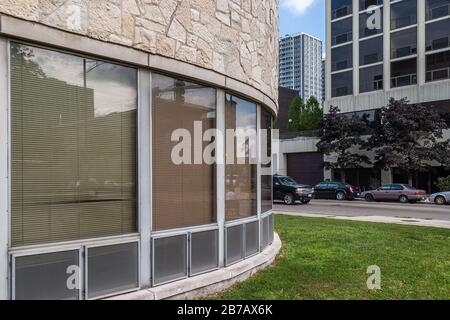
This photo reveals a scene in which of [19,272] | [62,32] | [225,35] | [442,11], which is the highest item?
[442,11]

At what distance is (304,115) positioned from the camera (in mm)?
54469

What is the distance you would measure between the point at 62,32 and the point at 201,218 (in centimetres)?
294

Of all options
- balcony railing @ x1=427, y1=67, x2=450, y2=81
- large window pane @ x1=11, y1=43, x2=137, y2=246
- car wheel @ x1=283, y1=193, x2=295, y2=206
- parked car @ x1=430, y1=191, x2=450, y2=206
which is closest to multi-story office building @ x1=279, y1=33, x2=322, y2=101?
balcony railing @ x1=427, y1=67, x2=450, y2=81

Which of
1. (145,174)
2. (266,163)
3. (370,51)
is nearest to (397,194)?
(370,51)

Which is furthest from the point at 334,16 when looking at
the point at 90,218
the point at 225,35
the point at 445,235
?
the point at 90,218

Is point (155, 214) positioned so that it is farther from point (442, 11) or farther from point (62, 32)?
point (442, 11)

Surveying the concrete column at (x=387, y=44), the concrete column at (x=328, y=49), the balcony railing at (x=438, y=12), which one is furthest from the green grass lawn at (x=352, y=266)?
the concrete column at (x=328, y=49)

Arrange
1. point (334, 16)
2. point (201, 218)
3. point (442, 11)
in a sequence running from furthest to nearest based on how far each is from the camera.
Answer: point (334, 16), point (442, 11), point (201, 218)

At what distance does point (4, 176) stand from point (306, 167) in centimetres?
3898

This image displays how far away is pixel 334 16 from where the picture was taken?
42.4m

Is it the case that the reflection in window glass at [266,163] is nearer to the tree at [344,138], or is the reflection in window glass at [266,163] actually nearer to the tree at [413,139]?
the tree at [413,139]

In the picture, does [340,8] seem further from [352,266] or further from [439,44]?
[352,266]

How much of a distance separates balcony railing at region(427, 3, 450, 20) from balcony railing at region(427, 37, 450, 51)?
1.82 meters
